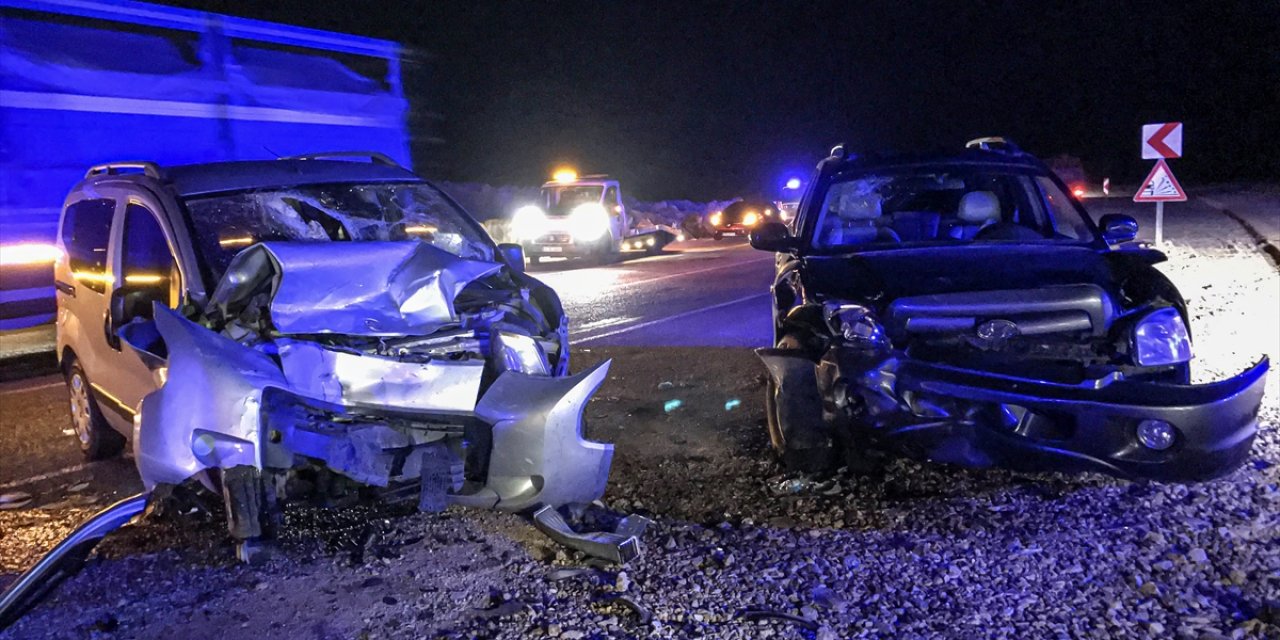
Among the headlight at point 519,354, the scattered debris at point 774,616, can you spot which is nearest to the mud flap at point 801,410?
the headlight at point 519,354

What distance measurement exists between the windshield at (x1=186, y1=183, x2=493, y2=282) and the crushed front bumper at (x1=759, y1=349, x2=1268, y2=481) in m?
2.69

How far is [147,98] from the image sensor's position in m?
11.2

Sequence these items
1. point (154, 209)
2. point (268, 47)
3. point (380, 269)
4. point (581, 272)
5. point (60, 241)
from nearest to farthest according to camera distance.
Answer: point (380, 269), point (154, 209), point (60, 241), point (268, 47), point (581, 272)

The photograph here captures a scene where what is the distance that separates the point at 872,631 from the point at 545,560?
4.86ft

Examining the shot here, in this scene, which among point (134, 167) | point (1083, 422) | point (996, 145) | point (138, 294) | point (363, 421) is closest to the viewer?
point (1083, 422)

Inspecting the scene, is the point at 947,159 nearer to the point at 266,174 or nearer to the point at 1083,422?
the point at 1083,422

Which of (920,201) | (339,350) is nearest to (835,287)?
(920,201)

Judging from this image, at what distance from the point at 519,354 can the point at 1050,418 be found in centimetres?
248

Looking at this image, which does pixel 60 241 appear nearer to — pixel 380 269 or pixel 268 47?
pixel 380 269

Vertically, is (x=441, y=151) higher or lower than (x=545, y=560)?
higher

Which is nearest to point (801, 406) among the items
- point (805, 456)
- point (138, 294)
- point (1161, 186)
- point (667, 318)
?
point (805, 456)

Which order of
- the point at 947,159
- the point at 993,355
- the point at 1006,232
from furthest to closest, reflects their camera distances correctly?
1. the point at 947,159
2. the point at 1006,232
3. the point at 993,355

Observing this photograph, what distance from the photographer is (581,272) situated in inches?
739

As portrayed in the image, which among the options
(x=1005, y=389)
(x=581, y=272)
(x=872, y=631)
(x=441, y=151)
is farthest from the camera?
(x=581, y=272)
